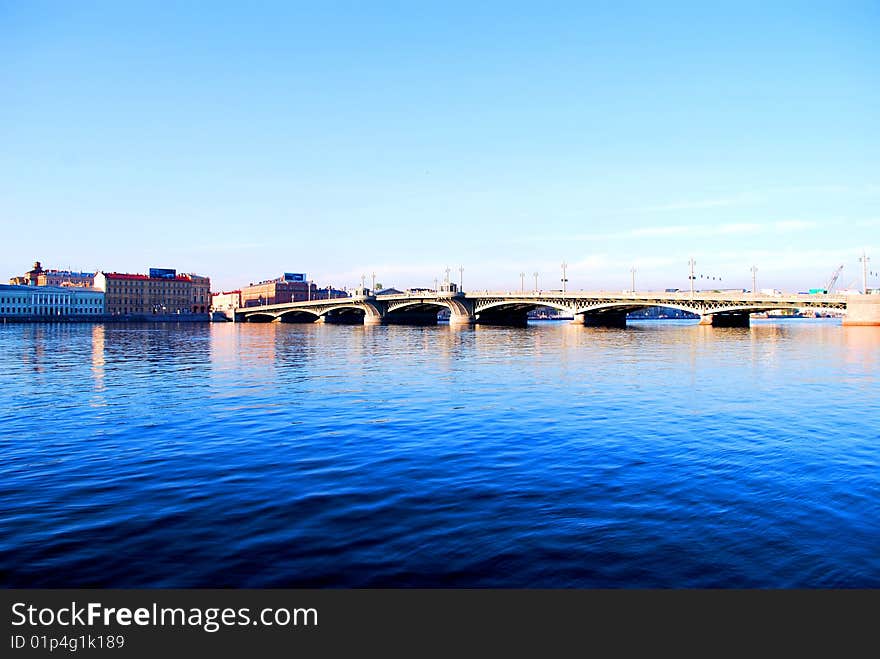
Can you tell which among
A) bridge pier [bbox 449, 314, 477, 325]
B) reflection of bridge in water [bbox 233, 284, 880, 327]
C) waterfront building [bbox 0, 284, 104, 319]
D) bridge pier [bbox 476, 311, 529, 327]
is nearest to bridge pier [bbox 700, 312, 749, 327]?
reflection of bridge in water [bbox 233, 284, 880, 327]

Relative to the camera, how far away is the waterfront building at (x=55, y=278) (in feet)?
607

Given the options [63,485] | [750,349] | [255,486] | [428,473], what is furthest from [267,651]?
[750,349]

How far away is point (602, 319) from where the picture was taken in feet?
351

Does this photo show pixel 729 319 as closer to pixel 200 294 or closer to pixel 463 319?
pixel 463 319

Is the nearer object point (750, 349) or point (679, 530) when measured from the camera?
point (679, 530)

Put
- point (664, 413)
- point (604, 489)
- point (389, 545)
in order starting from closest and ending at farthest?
point (389, 545)
point (604, 489)
point (664, 413)

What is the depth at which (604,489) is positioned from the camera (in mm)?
9727

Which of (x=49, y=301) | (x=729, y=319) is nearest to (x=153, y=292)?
(x=49, y=301)

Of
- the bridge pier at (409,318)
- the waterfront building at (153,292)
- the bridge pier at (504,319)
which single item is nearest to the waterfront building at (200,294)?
the waterfront building at (153,292)

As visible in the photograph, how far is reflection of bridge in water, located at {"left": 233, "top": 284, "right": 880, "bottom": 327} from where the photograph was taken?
268 ft

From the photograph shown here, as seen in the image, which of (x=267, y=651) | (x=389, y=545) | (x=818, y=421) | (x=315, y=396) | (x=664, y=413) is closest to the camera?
(x=267, y=651)

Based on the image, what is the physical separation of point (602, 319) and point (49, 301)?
13422cm

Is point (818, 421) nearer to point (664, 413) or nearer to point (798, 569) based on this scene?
point (664, 413)

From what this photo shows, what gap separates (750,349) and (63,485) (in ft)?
155
